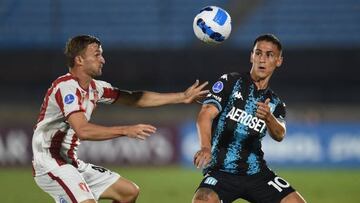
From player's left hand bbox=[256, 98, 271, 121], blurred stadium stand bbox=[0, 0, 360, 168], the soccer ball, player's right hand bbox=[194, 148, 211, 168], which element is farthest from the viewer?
blurred stadium stand bbox=[0, 0, 360, 168]

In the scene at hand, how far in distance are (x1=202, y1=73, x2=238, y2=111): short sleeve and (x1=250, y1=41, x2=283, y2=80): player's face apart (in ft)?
0.79

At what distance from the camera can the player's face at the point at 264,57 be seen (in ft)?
22.0

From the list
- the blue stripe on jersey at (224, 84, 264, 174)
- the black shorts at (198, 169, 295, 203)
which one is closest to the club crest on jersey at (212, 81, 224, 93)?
the blue stripe on jersey at (224, 84, 264, 174)

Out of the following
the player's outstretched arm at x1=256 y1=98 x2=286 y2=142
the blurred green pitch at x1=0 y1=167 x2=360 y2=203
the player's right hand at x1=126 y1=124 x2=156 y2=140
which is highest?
the player's outstretched arm at x1=256 y1=98 x2=286 y2=142

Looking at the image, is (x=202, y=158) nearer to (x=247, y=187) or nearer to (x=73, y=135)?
(x=247, y=187)

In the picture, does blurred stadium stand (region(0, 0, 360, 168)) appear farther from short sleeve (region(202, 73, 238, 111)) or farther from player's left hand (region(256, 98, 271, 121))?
player's left hand (region(256, 98, 271, 121))

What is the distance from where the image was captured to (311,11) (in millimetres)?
17688

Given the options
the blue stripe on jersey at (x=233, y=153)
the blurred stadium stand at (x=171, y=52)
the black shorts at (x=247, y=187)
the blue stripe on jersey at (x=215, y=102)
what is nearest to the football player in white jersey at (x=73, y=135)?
the blue stripe on jersey at (x=215, y=102)

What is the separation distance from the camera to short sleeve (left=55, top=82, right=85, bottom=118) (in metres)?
6.37

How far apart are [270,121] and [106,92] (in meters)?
1.62

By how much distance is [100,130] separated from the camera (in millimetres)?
6203

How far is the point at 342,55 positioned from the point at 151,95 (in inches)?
335

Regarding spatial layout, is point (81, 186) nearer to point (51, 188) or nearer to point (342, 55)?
point (51, 188)

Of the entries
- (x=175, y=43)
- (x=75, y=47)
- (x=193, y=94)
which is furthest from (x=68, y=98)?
(x=175, y=43)
